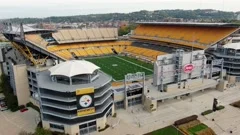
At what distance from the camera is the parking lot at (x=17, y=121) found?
3569 centimetres

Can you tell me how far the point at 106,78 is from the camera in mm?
38000

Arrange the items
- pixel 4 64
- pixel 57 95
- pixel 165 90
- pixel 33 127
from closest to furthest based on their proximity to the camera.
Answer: pixel 57 95 < pixel 33 127 < pixel 165 90 < pixel 4 64

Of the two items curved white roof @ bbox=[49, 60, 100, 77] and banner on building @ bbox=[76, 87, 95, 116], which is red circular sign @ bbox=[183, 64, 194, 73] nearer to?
curved white roof @ bbox=[49, 60, 100, 77]

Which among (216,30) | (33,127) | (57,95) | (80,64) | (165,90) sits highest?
(216,30)

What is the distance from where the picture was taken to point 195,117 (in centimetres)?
3753

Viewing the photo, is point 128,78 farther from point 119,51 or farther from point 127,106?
point 119,51

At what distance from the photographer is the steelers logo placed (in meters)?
33.0

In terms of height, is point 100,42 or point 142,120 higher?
point 100,42

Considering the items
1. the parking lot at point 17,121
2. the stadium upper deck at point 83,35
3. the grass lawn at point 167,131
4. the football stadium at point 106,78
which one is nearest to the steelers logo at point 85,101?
the football stadium at point 106,78

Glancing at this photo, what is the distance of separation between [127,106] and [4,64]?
3290 cm

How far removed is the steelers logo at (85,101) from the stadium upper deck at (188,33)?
44.0 metres

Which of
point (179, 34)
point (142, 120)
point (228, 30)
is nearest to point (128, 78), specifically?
point (142, 120)

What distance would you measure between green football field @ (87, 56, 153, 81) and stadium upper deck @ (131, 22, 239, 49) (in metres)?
15.0

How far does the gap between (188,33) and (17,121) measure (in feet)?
197
